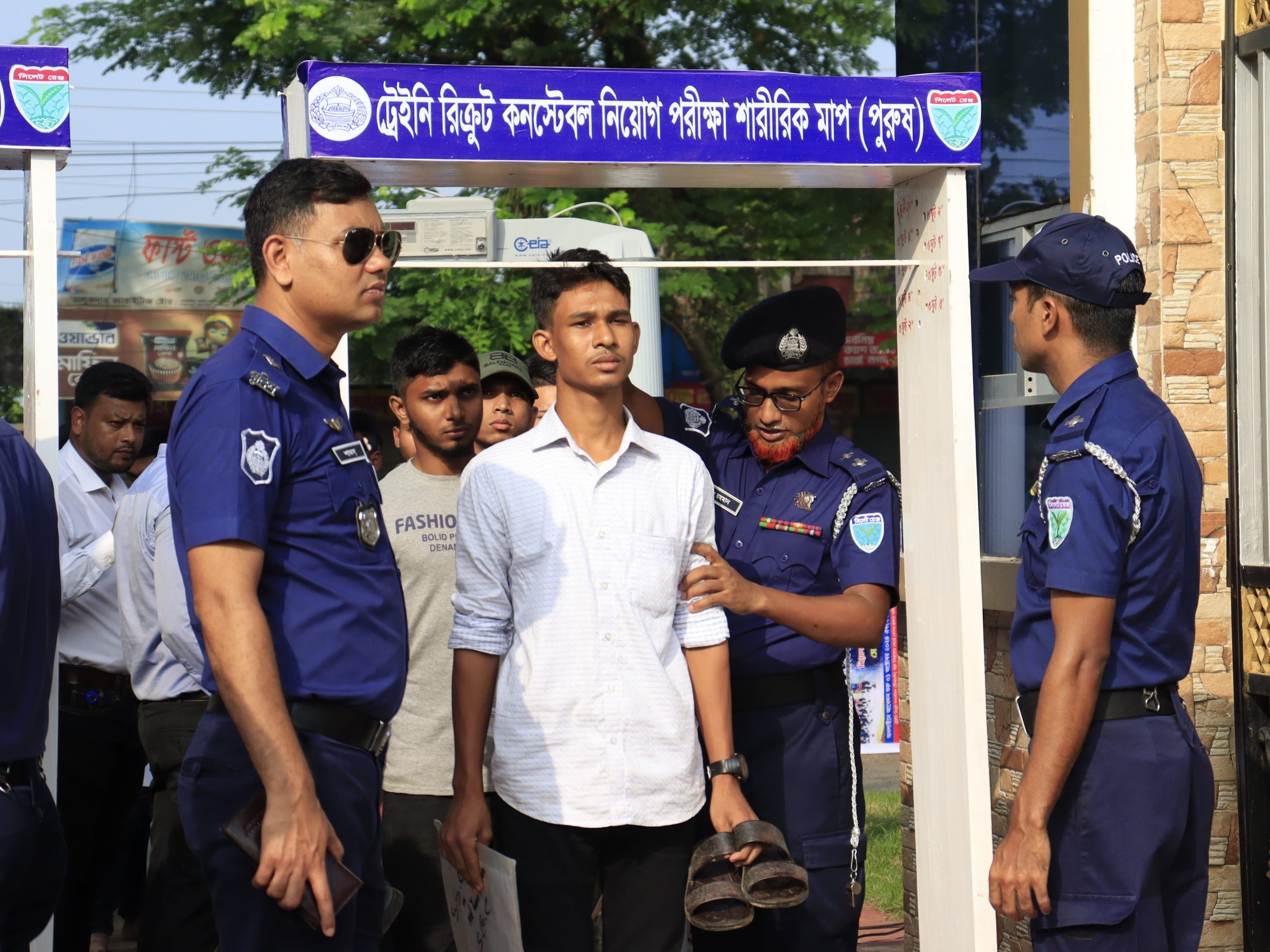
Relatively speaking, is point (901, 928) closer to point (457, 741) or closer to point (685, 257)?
point (457, 741)

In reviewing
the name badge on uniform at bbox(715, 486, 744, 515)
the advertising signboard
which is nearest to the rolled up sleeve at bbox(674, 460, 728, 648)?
the name badge on uniform at bbox(715, 486, 744, 515)

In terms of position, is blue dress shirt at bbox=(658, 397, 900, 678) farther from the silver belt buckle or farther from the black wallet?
the black wallet

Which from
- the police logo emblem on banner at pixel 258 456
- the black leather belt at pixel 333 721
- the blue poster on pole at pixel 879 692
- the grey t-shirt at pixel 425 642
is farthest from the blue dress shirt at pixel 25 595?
the blue poster on pole at pixel 879 692

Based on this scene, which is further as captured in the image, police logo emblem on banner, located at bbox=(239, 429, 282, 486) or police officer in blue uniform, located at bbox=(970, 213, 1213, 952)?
police officer in blue uniform, located at bbox=(970, 213, 1213, 952)

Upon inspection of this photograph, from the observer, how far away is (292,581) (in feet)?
8.02

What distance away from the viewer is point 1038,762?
9.09 feet

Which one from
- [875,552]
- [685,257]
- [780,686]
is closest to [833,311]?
[875,552]

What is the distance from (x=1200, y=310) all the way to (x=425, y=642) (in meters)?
2.47

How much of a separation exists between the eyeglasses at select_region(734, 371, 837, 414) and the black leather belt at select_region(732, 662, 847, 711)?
0.67 meters

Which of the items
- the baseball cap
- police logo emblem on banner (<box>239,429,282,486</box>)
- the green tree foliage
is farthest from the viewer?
the green tree foliage

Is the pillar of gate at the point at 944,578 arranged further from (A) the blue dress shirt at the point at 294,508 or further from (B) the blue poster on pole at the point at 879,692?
(B) the blue poster on pole at the point at 879,692

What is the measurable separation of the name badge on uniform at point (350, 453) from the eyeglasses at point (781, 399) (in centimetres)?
131

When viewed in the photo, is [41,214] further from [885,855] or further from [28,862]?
[885,855]

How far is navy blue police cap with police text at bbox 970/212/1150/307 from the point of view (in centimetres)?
293
